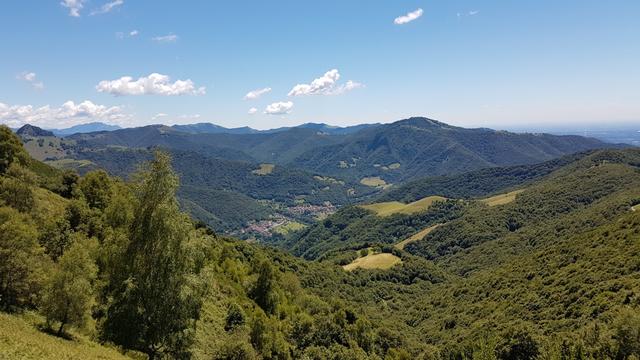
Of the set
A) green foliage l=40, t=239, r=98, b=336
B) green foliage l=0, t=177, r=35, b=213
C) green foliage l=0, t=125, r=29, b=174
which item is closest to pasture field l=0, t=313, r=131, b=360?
green foliage l=40, t=239, r=98, b=336

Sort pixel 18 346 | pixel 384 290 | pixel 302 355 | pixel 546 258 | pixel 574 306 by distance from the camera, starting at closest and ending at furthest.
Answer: pixel 18 346 < pixel 302 355 < pixel 574 306 < pixel 546 258 < pixel 384 290

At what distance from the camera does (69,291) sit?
2959cm

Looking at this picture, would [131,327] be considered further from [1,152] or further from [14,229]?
[1,152]

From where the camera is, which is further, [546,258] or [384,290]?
[384,290]

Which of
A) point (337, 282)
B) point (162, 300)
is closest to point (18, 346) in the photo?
point (162, 300)

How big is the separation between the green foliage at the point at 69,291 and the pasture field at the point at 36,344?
4.58 ft

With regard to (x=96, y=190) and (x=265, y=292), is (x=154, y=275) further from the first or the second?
(x=265, y=292)

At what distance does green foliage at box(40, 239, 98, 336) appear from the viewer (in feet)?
97.7

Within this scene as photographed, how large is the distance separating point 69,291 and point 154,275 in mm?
5718

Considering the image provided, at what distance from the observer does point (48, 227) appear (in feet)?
149

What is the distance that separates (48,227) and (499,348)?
72.3 meters

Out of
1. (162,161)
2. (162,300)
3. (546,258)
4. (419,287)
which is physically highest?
(162,161)

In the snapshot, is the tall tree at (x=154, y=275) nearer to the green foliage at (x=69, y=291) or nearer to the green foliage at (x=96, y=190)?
the green foliage at (x=69, y=291)

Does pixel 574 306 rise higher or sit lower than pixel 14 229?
lower
